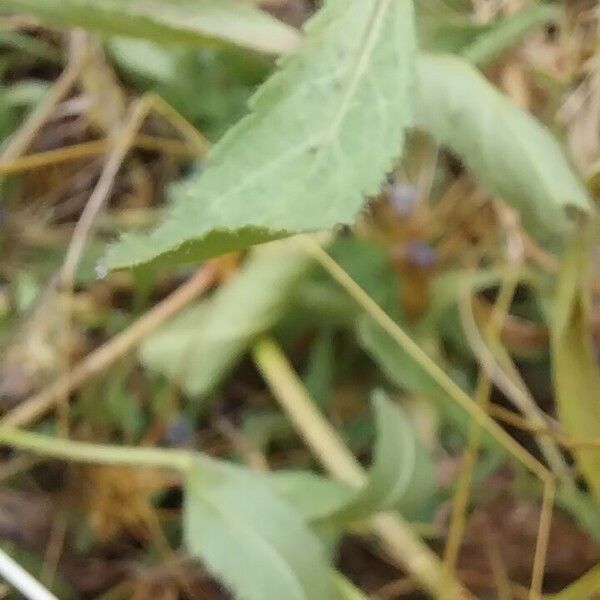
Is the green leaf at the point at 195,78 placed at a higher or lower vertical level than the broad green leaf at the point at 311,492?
higher

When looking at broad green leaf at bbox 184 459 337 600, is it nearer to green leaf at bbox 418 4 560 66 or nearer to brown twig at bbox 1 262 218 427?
brown twig at bbox 1 262 218 427

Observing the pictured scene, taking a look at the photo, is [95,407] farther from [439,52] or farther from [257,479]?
[439,52]

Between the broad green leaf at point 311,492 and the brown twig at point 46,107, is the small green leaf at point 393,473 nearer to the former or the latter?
the broad green leaf at point 311,492

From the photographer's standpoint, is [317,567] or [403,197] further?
[403,197]

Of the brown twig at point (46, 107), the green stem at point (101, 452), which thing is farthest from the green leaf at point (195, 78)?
→ the green stem at point (101, 452)

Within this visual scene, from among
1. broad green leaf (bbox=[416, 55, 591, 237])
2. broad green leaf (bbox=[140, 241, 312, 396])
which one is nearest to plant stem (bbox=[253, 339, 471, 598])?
broad green leaf (bbox=[140, 241, 312, 396])

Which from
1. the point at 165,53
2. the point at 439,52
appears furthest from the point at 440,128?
the point at 165,53

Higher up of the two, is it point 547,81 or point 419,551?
point 547,81
